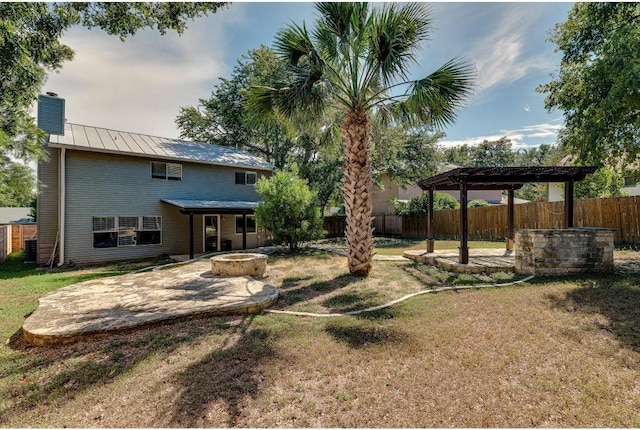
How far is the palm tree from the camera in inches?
282

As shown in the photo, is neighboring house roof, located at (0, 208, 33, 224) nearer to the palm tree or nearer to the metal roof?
the palm tree

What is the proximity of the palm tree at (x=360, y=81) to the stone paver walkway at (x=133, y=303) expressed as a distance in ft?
11.2

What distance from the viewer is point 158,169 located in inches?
571

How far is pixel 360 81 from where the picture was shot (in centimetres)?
779

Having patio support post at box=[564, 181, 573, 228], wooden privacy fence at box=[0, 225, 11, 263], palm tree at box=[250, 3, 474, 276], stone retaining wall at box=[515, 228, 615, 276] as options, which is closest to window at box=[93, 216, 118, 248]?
wooden privacy fence at box=[0, 225, 11, 263]

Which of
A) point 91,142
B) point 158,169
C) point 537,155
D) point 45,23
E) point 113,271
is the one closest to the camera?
point 45,23

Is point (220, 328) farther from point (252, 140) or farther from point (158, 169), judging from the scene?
point (252, 140)

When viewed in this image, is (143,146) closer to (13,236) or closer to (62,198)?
(62,198)

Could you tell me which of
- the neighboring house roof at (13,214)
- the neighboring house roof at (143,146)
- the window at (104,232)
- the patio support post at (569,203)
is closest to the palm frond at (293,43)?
the patio support post at (569,203)

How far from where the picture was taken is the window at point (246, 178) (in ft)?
57.0

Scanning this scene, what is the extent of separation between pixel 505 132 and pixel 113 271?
163 feet

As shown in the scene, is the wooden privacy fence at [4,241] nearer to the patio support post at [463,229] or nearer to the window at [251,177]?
the window at [251,177]

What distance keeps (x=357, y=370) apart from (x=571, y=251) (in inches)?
290

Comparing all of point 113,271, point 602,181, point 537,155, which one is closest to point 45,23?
point 113,271
